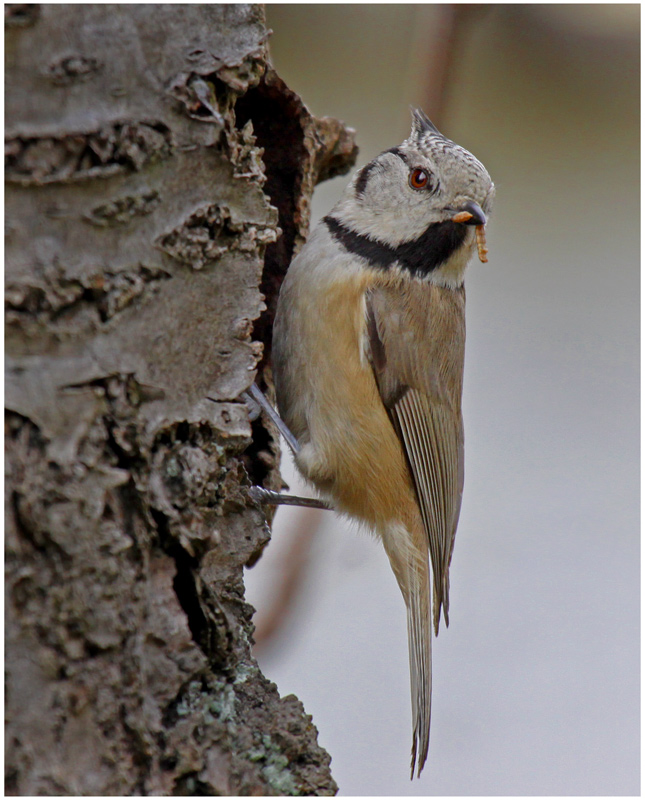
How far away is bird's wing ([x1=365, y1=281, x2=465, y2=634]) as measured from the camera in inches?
109

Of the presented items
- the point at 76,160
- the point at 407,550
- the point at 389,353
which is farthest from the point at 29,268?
the point at 407,550

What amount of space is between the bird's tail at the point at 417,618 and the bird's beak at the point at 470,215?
1.12 meters

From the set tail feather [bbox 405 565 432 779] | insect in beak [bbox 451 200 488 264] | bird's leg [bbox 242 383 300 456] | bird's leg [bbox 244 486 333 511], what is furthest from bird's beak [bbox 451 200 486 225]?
tail feather [bbox 405 565 432 779]

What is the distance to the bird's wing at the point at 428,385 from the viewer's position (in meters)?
2.77

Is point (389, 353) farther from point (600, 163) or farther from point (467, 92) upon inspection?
point (600, 163)

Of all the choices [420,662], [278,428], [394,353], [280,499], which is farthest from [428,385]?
[420,662]

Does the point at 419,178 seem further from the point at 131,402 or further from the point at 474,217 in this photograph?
the point at 131,402

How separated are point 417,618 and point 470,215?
4.67 feet

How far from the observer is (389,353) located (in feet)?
9.12

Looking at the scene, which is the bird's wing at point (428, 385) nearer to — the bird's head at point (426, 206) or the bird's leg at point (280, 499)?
the bird's head at point (426, 206)

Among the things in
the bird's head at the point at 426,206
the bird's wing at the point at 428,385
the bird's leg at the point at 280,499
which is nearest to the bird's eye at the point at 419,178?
the bird's head at the point at 426,206

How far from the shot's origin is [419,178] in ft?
9.29

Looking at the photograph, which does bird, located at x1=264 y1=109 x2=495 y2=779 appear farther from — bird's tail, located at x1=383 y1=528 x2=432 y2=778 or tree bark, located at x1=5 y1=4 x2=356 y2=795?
tree bark, located at x1=5 y1=4 x2=356 y2=795

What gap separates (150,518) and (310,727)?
0.66m
